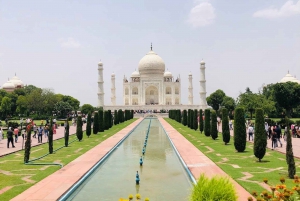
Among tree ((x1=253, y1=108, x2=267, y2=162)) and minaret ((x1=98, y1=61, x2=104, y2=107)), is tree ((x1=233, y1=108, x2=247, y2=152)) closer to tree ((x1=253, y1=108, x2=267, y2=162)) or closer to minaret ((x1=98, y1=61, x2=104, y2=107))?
tree ((x1=253, y1=108, x2=267, y2=162))

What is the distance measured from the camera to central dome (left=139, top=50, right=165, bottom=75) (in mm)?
54312

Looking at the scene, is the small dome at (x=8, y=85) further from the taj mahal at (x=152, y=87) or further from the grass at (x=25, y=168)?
the grass at (x=25, y=168)

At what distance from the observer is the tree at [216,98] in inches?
2169

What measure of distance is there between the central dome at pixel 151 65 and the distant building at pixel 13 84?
75.5 ft

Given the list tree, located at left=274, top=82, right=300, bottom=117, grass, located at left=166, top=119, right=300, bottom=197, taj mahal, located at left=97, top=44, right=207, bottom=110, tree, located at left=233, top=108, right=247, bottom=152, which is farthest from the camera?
taj mahal, located at left=97, top=44, right=207, bottom=110

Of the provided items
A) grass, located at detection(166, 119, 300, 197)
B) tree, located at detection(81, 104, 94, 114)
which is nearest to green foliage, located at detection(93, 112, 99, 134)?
grass, located at detection(166, 119, 300, 197)

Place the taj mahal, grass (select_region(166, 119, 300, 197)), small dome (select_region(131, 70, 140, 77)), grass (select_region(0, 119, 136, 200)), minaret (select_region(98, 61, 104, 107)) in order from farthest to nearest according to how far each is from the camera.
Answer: small dome (select_region(131, 70, 140, 77)) < the taj mahal < minaret (select_region(98, 61, 104, 107)) < grass (select_region(166, 119, 300, 197)) < grass (select_region(0, 119, 136, 200))

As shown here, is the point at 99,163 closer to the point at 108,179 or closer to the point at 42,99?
the point at 108,179

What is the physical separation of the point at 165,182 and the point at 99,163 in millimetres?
2826

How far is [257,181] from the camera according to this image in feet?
22.6

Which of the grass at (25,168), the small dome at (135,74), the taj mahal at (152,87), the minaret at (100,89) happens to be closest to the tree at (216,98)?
the taj mahal at (152,87)

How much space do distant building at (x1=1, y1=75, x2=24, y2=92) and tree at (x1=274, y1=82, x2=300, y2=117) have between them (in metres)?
44.2

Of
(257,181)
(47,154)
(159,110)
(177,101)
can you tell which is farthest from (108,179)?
(177,101)

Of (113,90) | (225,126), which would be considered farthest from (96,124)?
(113,90)
